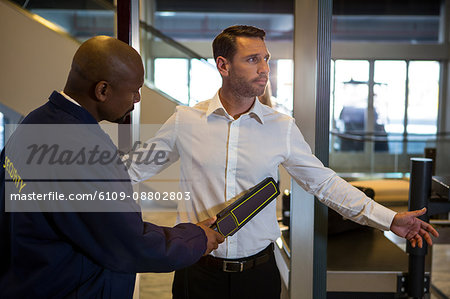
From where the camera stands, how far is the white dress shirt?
4.97 ft

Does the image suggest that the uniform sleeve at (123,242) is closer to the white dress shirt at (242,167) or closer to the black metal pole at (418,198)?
the white dress shirt at (242,167)

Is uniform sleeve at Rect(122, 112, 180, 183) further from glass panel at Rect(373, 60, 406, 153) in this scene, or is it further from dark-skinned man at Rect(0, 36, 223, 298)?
glass panel at Rect(373, 60, 406, 153)

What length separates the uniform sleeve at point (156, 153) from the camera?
1.60 m

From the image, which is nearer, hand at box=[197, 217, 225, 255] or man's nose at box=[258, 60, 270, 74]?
hand at box=[197, 217, 225, 255]

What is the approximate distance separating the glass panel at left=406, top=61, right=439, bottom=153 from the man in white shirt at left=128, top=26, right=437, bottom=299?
836 cm

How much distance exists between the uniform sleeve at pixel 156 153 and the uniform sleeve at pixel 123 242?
53 centimetres

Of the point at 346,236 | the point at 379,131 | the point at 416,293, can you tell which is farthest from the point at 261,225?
the point at 379,131

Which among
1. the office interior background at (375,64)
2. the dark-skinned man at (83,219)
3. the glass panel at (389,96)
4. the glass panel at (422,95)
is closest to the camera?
the dark-skinned man at (83,219)

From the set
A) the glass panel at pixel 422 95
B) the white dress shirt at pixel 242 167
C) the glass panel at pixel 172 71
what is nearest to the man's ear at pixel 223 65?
the white dress shirt at pixel 242 167

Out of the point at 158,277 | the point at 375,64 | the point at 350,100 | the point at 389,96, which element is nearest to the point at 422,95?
the point at 389,96

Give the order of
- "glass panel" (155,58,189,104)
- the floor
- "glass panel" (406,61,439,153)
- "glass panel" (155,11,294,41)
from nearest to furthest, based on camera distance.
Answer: the floor < "glass panel" (155,58,189,104) < "glass panel" (155,11,294,41) < "glass panel" (406,61,439,153)

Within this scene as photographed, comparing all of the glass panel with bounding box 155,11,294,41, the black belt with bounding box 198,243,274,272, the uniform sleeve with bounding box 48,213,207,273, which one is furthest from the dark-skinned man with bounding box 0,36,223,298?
the glass panel with bounding box 155,11,294,41

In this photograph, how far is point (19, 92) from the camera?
259 cm

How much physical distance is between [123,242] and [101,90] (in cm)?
36
